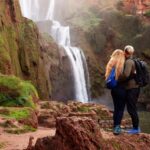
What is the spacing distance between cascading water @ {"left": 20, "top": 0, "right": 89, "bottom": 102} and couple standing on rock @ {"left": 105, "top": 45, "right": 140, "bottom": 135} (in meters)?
36.6

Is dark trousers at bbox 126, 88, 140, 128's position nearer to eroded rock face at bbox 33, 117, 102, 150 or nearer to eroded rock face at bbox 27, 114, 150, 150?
eroded rock face at bbox 27, 114, 150, 150

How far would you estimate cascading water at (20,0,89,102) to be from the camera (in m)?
48.5

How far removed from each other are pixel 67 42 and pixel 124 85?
43014 mm

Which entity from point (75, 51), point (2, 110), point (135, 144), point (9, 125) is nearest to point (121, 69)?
point (135, 144)

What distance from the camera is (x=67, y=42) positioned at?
5375 centimetres

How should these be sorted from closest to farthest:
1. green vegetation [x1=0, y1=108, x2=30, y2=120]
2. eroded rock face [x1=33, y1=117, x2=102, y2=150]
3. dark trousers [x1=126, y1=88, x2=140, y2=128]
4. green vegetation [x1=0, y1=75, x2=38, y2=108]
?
eroded rock face [x1=33, y1=117, x2=102, y2=150] → dark trousers [x1=126, y1=88, x2=140, y2=128] → green vegetation [x1=0, y1=108, x2=30, y2=120] → green vegetation [x1=0, y1=75, x2=38, y2=108]

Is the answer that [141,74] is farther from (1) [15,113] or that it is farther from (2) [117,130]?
(1) [15,113]

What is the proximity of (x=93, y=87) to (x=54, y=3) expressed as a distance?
18775mm

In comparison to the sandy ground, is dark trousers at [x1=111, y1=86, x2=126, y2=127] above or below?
above

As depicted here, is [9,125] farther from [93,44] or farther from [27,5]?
[27,5]

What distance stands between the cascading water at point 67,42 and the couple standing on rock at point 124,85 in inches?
1441

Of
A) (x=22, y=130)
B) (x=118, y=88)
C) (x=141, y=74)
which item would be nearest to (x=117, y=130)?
(x=118, y=88)

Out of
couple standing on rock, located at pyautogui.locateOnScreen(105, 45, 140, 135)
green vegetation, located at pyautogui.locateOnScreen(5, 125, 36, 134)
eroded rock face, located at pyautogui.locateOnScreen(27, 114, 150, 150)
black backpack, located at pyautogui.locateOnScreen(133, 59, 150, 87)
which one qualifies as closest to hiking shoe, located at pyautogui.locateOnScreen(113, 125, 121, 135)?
couple standing on rock, located at pyautogui.locateOnScreen(105, 45, 140, 135)

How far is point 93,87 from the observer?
5162cm
